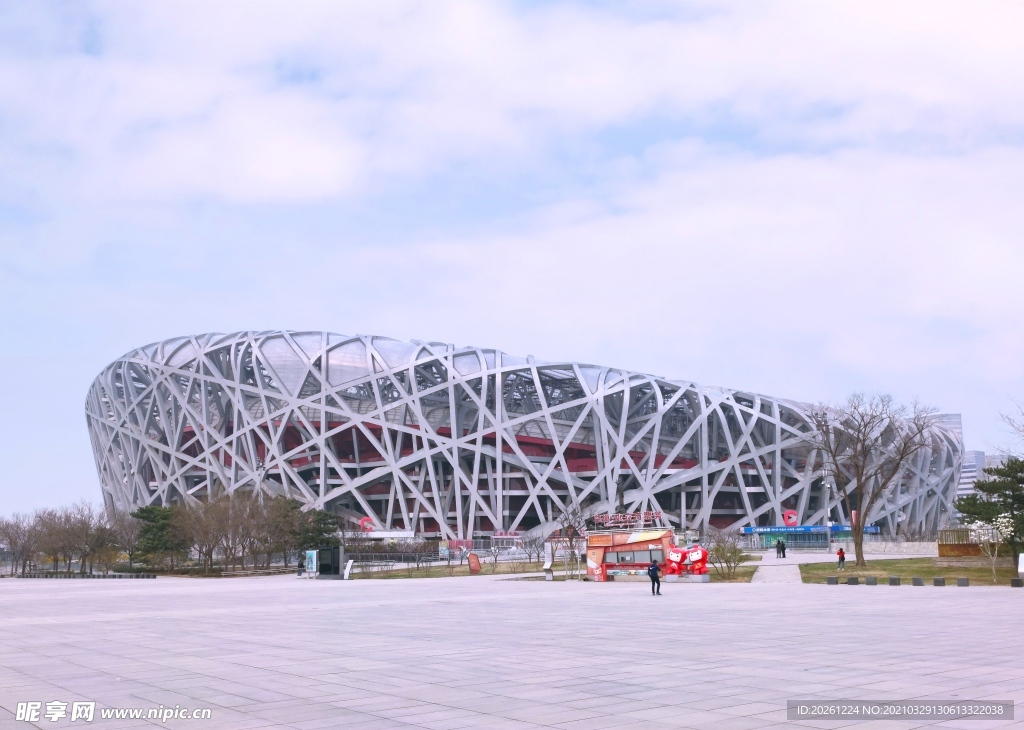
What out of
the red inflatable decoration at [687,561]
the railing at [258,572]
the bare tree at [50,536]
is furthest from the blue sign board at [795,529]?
the bare tree at [50,536]

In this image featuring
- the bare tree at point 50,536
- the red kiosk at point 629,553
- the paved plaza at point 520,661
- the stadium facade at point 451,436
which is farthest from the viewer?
the stadium facade at point 451,436

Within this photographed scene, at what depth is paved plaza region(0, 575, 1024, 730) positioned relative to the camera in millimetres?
10055

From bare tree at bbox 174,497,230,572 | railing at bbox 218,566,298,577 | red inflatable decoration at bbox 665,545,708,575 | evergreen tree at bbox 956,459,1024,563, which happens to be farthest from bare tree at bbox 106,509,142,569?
evergreen tree at bbox 956,459,1024,563

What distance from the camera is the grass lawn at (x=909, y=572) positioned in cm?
3712

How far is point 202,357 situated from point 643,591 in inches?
2615

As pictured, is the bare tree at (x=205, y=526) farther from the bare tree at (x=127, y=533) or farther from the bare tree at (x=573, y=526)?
the bare tree at (x=573, y=526)

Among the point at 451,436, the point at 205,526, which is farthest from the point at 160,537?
the point at 451,436

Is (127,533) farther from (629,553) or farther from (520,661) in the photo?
(520,661)

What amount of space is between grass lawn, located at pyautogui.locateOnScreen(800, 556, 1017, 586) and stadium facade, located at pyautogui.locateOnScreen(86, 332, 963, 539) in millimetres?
38288

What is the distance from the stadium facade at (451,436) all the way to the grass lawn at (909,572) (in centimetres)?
3829

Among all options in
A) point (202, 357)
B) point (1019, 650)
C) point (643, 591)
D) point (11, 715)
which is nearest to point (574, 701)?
point (11, 715)

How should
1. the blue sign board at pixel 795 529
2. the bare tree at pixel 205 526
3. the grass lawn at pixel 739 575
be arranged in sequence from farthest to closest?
the blue sign board at pixel 795 529, the bare tree at pixel 205 526, the grass lawn at pixel 739 575

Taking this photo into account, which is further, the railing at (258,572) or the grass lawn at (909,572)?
the railing at (258,572)

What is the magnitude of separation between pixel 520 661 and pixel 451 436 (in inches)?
2877
